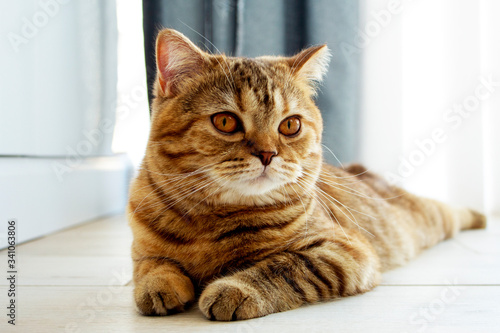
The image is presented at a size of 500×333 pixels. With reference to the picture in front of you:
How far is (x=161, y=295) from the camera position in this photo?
106cm

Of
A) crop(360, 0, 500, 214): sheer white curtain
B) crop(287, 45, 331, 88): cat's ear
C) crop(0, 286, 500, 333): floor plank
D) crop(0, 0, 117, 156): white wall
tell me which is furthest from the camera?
crop(360, 0, 500, 214): sheer white curtain

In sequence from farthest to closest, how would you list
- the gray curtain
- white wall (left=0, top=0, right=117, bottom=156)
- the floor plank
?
the gray curtain, white wall (left=0, top=0, right=117, bottom=156), the floor plank

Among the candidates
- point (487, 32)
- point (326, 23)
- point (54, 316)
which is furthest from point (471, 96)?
point (54, 316)

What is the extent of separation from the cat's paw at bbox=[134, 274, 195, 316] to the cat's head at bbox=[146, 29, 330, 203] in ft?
0.81

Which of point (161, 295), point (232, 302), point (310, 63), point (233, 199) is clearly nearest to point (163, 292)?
point (161, 295)

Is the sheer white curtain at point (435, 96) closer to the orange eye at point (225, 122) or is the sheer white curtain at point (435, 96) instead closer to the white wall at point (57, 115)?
the white wall at point (57, 115)

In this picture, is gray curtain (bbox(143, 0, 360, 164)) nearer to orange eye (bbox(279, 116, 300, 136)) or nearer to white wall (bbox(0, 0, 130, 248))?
white wall (bbox(0, 0, 130, 248))

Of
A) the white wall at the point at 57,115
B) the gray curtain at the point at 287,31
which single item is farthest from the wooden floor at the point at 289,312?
the gray curtain at the point at 287,31

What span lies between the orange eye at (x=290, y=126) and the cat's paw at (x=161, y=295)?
0.47 meters

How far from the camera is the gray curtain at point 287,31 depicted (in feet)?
9.32

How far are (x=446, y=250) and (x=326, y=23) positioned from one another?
5.13ft

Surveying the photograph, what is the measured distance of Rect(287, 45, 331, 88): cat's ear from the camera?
1380mm

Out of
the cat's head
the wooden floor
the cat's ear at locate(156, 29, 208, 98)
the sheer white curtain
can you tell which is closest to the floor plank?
the wooden floor

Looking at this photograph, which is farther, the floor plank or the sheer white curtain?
the sheer white curtain
